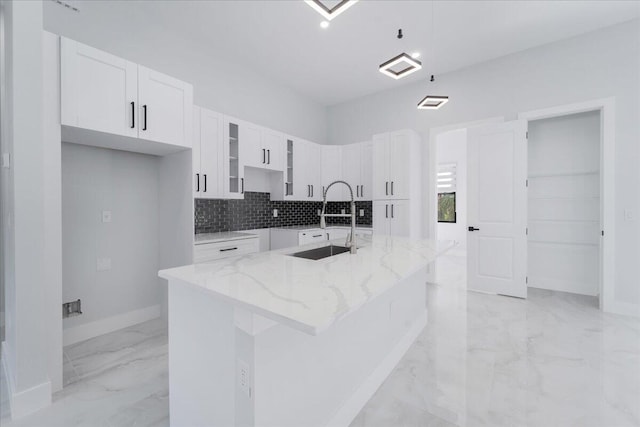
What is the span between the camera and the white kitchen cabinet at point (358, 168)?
193 inches

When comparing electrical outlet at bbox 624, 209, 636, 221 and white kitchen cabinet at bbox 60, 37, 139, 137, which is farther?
electrical outlet at bbox 624, 209, 636, 221

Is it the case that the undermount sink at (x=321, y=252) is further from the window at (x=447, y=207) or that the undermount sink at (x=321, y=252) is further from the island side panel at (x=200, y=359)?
the window at (x=447, y=207)

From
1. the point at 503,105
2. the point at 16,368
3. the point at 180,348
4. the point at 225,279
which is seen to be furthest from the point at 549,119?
the point at 16,368

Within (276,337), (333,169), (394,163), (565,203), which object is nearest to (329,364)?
(276,337)

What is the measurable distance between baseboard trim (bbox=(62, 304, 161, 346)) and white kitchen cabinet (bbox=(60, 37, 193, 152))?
177cm

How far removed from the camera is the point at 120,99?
231cm

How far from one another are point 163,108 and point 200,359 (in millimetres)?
2296

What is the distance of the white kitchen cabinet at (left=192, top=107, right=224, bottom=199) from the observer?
10.2 ft

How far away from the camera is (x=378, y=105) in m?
5.13

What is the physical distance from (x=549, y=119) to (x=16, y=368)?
20.3 ft

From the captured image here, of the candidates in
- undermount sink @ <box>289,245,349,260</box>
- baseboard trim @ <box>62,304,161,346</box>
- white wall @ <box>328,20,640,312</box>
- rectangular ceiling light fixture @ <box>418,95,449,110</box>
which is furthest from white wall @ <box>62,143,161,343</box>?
white wall @ <box>328,20,640,312</box>

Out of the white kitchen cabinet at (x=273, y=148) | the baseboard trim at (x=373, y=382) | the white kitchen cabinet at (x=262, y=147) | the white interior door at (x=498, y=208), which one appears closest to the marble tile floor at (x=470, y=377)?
the baseboard trim at (x=373, y=382)

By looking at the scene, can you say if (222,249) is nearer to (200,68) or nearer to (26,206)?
(26,206)

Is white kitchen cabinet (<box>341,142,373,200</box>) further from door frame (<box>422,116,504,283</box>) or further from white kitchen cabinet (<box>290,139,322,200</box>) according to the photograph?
door frame (<box>422,116,504,283</box>)
